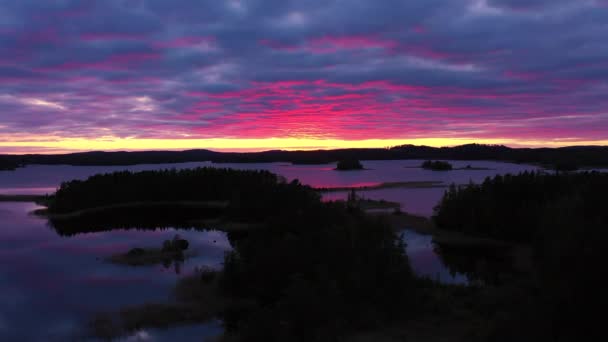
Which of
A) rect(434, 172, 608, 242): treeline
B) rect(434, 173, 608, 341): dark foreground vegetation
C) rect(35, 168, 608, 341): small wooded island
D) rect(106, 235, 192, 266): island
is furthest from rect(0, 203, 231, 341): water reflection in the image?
rect(434, 172, 608, 242): treeline

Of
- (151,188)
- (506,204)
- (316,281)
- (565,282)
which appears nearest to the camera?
(565,282)

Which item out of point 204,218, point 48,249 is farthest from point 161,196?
point 48,249

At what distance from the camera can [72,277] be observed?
4194 cm

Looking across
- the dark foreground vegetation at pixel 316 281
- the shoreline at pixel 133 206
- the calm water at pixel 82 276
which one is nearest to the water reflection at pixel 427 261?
the calm water at pixel 82 276

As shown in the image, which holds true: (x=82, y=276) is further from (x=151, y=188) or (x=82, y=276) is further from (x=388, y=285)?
(x=151, y=188)

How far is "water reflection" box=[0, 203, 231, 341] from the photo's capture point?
3053 centimetres

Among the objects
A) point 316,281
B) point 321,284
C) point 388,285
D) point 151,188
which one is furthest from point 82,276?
point 151,188

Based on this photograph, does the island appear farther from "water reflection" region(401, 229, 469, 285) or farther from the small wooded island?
"water reflection" region(401, 229, 469, 285)

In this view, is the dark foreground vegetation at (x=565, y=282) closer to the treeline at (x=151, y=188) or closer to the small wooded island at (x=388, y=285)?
the small wooded island at (x=388, y=285)

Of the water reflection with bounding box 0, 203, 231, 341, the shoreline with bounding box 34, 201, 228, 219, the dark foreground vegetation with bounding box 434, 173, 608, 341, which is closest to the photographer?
the dark foreground vegetation with bounding box 434, 173, 608, 341

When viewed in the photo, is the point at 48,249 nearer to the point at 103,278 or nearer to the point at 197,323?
the point at 103,278

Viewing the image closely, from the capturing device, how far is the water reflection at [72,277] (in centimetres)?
3053

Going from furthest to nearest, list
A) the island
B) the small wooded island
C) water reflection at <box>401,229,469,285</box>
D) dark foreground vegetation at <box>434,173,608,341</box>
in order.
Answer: the island, water reflection at <box>401,229,469,285</box>, the small wooded island, dark foreground vegetation at <box>434,173,608,341</box>

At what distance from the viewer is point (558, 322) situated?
21016 millimetres
